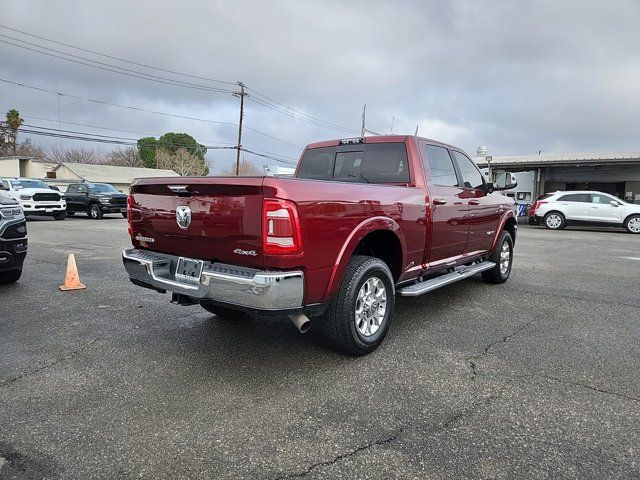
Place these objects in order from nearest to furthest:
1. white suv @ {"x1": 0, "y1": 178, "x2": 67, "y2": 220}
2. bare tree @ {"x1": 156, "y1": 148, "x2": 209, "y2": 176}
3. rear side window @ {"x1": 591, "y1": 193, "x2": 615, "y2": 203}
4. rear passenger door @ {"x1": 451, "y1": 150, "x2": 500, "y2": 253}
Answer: rear passenger door @ {"x1": 451, "y1": 150, "x2": 500, "y2": 253} < rear side window @ {"x1": 591, "y1": 193, "x2": 615, "y2": 203} < white suv @ {"x1": 0, "y1": 178, "x2": 67, "y2": 220} < bare tree @ {"x1": 156, "y1": 148, "x2": 209, "y2": 176}

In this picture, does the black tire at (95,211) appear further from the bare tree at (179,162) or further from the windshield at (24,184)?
the bare tree at (179,162)

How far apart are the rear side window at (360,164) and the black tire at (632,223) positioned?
17160 mm

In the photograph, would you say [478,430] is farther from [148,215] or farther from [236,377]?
[148,215]

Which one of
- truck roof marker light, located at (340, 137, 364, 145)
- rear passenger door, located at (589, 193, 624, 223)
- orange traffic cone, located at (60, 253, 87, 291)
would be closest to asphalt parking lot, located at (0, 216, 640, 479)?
orange traffic cone, located at (60, 253, 87, 291)

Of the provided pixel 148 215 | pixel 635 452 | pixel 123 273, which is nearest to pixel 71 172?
pixel 123 273

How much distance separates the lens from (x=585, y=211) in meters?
18.3

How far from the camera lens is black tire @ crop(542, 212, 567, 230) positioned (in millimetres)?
18938

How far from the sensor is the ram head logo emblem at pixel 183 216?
3.40m

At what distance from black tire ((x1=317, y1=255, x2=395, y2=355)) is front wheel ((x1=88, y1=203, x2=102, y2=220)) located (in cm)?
2029

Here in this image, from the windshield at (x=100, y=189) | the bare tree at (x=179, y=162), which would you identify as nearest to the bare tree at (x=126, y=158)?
the bare tree at (x=179, y=162)

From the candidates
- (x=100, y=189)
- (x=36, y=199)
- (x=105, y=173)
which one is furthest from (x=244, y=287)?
(x=105, y=173)

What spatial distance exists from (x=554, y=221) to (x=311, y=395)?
62.8ft

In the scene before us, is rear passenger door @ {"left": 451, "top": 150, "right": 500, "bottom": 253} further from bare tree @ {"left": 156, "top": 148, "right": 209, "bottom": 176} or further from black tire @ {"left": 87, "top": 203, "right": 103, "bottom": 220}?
bare tree @ {"left": 156, "top": 148, "right": 209, "bottom": 176}

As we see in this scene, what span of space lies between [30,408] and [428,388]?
264 centimetres
